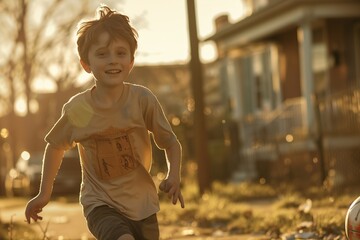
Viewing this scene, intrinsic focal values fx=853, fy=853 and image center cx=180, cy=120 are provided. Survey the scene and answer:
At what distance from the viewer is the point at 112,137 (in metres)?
4.80

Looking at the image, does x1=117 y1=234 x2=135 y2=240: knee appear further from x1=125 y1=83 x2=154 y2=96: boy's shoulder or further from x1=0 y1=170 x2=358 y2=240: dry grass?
x1=0 y1=170 x2=358 y2=240: dry grass

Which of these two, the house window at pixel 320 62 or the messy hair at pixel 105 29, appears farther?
the house window at pixel 320 62

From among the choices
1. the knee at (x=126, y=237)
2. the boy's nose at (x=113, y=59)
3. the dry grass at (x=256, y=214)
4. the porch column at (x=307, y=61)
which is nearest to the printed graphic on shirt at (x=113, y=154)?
the boy's nose at (x=113, y=59)

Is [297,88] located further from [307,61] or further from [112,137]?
[112,137]

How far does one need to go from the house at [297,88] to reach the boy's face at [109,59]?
33.7 feet

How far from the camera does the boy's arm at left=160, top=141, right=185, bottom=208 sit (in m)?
4.50

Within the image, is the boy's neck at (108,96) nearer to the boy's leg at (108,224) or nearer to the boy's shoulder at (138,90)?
the boy's shoulder at (138,90)

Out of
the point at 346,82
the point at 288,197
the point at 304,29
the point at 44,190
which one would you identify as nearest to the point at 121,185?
the point at 44,190

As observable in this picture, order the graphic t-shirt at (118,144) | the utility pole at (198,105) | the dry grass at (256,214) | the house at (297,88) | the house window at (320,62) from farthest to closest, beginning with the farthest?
the house window at (320,62) → the house at (297,88) → the utility pole at (198,105) → the dry grass at (256,214) → the graphic t-shirt at (118,144)

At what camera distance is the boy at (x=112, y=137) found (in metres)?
4.65

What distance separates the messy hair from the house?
10.3 metres

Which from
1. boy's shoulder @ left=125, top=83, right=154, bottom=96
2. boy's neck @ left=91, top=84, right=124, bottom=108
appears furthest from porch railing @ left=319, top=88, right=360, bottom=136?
boy's neck @ left=91, top=84, right=124, bottom=108

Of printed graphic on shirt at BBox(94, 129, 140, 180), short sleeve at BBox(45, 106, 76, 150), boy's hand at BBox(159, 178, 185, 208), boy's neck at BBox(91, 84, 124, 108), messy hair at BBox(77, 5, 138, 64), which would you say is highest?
messy hair at BBox(77, 5, 138, 64)

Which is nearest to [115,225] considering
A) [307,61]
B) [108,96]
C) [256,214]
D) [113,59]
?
[108,96]
